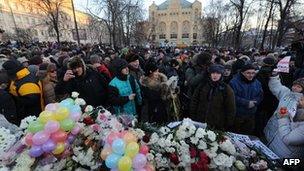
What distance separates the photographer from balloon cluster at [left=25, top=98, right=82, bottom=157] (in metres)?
2.57

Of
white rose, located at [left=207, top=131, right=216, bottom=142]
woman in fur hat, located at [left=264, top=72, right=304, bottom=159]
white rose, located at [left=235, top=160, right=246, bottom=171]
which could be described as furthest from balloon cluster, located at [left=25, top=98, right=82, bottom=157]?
woman in fur hat, located at [left=264, top=72, right=304, bottom=159]

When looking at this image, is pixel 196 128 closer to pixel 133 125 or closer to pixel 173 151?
pixel 173 151

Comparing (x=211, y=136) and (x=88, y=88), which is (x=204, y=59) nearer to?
(x=88, y=88)

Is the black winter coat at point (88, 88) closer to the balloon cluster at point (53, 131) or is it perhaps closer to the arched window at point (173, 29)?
the balloon cluster at point (53, 131)

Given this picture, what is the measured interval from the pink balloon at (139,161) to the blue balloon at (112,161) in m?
0.15

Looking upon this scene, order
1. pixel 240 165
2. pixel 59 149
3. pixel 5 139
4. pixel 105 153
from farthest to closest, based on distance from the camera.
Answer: pixel 5 139 < pixel 240 165 < pixel 59 149 < pixel 105 153

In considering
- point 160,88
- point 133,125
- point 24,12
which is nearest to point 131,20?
point 160,88

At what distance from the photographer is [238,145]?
10.1 ft

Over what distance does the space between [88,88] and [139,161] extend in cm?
255

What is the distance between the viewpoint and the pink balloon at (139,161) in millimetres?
2418

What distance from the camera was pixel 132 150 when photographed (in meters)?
2.43

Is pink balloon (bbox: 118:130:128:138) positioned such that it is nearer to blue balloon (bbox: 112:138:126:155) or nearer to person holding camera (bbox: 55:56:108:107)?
blue balloon (bbox: 112:138:126:155)

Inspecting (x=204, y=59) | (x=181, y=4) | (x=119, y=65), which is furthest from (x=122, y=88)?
(x=181, y=4)

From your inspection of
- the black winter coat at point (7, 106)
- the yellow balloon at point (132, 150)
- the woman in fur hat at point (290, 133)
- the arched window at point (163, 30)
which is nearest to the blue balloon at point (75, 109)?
the yellow balloon at point (132, 150)
